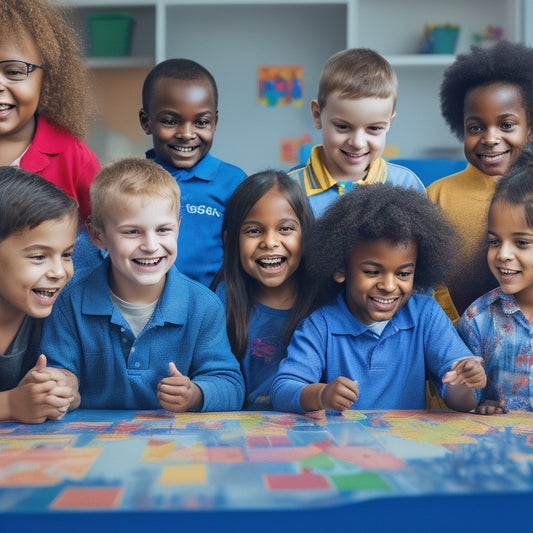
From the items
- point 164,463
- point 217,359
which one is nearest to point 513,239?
point 217,359

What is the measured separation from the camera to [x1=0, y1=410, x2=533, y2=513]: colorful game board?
742 mm

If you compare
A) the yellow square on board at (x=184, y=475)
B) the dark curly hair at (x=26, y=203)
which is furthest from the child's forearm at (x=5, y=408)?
the yellow square on board at (x=184, y=475)

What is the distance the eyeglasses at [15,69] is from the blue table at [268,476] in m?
0.85

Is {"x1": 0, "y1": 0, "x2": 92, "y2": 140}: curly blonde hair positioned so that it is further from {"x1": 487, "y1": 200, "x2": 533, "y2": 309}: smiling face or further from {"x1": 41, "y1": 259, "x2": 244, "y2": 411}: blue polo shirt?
{"x1": 487, "y1": 200, "x2": 533, "y2": 309}: smiling face

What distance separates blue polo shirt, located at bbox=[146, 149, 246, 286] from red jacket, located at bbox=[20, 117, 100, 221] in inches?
11.1

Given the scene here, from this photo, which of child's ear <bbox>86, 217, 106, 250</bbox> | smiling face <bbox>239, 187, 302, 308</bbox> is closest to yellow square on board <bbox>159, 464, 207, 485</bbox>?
child's ear <bbox>86, 217, 106, 250</bbox>

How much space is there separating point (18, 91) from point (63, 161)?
18cm

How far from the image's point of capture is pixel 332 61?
1930 mm

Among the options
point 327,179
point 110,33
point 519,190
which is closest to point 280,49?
point 110,33

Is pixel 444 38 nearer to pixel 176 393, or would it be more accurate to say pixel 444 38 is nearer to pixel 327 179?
pixel 327 179

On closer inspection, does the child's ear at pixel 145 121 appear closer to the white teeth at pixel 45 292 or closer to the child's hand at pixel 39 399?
the white teeth at pixel 45 292

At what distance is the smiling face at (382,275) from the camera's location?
4.56 feet

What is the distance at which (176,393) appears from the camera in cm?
122

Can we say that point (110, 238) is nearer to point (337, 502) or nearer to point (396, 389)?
point (396, 389)
